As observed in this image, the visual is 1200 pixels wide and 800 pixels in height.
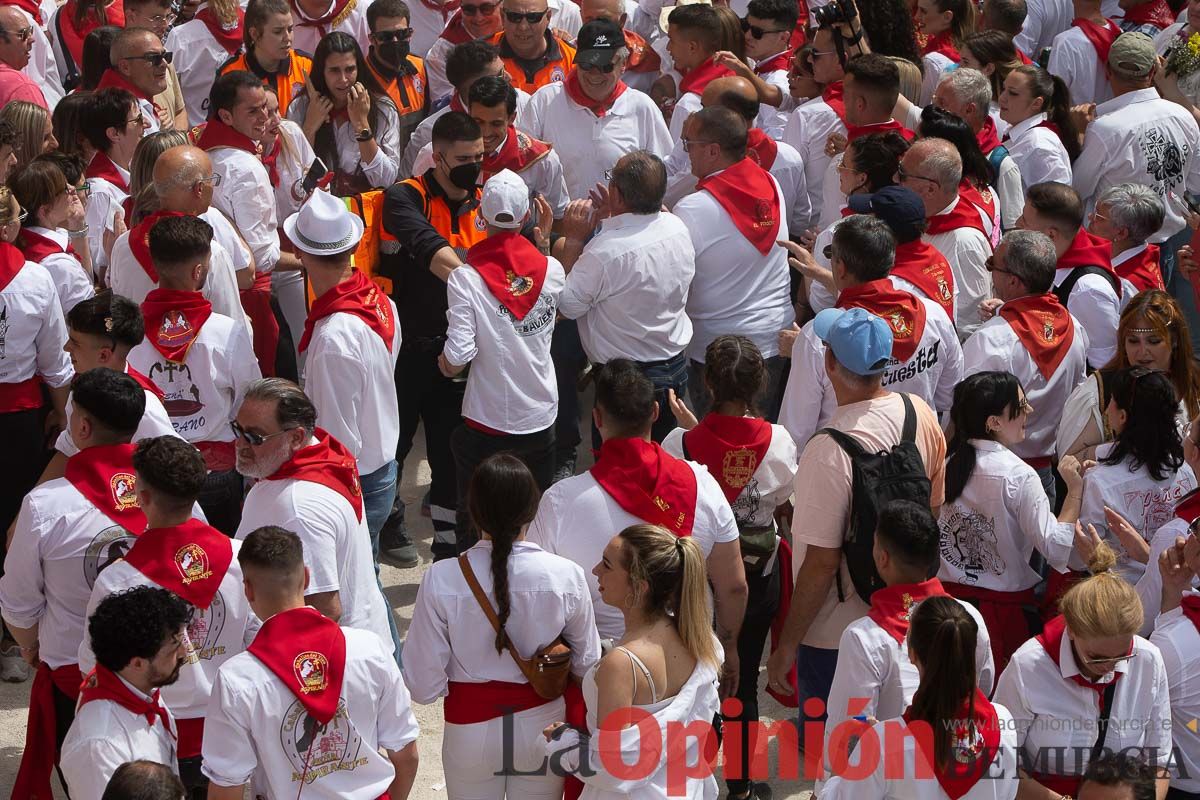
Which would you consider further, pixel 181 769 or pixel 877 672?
pixel 181 769

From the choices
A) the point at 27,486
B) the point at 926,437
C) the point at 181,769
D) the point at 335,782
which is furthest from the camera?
the point at 27,486

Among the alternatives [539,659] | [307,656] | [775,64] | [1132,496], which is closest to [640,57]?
[775,64]

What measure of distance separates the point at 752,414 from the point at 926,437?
0.64 meters

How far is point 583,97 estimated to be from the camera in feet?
26.2

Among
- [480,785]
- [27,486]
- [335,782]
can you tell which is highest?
[335,782]

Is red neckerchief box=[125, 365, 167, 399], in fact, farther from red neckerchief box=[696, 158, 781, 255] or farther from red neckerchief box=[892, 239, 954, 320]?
red neckerchief box=[892, 239, 954, 320]

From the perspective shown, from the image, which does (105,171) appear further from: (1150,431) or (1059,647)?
(1059,647)

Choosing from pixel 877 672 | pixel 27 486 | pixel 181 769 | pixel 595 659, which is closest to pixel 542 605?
pixel 595 659

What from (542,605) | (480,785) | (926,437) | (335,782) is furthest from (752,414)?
(335,782)

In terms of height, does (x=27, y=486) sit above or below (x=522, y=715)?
below

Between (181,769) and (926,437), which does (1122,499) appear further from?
(181,769)

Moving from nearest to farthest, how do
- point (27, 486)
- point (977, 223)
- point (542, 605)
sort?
point (542, 605) → point (27, 486) → point (977, 223)

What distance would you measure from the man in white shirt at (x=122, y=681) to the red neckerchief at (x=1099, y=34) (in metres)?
7.73

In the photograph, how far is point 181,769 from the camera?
465 centimetres
